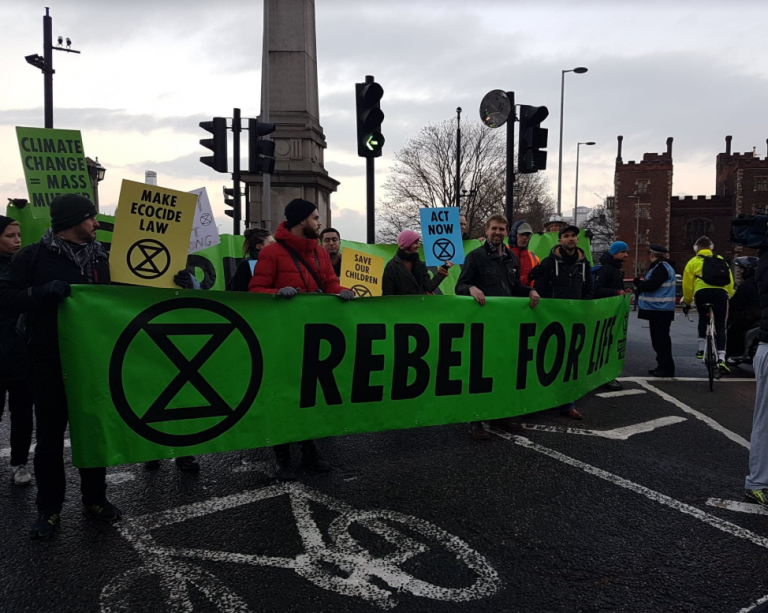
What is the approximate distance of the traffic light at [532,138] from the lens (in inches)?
388

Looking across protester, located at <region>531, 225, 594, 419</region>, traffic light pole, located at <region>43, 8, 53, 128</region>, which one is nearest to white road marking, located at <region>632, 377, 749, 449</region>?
protester, located at <region>531, 225, 594, 419</region>

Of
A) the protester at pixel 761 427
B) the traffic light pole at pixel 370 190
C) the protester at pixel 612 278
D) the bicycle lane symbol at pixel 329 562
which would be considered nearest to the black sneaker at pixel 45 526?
the bicycle lane symbol at pixel 329 562

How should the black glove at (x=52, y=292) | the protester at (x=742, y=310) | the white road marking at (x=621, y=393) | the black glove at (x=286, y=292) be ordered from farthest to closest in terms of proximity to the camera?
1. the protester at (x=742, y=310)
2. the white road marking at (x=621, y=393)
3. the black glove at (x=286, y=292)
4. the black glove at (x=52, y=292)

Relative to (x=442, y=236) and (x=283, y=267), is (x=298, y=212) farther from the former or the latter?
(x=442, y=236)

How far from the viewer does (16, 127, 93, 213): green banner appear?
6324 mm

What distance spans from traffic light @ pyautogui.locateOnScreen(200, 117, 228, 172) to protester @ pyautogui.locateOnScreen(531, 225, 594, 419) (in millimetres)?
7105

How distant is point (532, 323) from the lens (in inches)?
212

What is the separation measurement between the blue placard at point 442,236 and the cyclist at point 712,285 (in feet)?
14.1

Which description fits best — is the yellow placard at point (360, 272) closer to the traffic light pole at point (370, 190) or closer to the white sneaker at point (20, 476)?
the traffic light pole at point (370, 190)

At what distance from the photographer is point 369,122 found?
8.02m

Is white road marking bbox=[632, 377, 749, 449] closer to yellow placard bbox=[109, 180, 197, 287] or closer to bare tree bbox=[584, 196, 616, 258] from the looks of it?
yellow placard bbox=[109, 180, 197, 287]

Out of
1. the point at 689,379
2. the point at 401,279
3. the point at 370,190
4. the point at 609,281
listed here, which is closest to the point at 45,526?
the point at 401,279

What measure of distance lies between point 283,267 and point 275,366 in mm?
805

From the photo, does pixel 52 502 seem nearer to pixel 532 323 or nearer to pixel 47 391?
pixel 47 391
